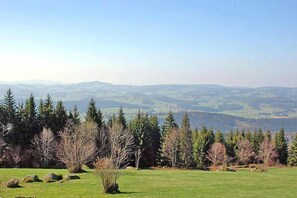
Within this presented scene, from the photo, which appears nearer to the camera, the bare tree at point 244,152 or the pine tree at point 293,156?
the bare tree at point 244,152

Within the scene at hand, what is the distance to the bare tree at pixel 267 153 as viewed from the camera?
3696 inches

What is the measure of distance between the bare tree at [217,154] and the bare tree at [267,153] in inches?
585

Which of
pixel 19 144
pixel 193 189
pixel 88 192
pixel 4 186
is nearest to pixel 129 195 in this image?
pixel 88 192

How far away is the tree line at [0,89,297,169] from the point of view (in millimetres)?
64750

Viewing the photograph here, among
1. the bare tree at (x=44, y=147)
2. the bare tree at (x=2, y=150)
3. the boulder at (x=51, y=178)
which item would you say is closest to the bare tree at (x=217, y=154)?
the bare tree at (x=44, y=147)

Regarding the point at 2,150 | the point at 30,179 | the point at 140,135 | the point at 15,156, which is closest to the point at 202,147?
the point at 140,135

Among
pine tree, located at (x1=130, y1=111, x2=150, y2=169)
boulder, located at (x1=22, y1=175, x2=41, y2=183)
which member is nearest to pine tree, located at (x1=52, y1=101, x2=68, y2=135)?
pine tree, located at (x1=130, y1=111, x2=150, y2=169)

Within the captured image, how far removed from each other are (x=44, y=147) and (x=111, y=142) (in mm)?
12979

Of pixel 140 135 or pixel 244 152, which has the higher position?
pixel 140 135

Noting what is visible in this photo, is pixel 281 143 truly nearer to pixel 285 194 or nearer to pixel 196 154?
pixel 196 154

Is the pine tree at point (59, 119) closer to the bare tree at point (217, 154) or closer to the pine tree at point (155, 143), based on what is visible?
the pine tree at point (155, 143)

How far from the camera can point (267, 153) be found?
94000 millimetres

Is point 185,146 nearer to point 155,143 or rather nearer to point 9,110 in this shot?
point 155,143

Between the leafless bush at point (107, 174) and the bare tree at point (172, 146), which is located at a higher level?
the leafless bush at point (107, 174)
